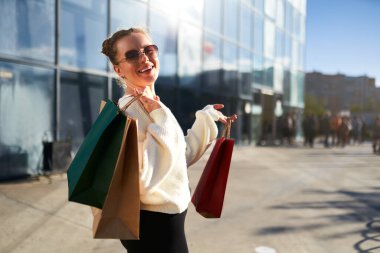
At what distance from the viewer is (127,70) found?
1.72 meters

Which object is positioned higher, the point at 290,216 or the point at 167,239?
the point at 167,239

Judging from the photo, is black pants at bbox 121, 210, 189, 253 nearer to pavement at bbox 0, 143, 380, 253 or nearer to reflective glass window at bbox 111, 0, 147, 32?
pavement at bbox 0, 143, 380, 253

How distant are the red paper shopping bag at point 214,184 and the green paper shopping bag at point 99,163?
0.74m

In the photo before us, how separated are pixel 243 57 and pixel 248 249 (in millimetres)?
13223

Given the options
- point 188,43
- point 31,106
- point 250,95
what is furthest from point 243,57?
point 31,106

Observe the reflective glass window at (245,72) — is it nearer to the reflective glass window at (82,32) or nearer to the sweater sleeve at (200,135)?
the reflective glass window at (82,32)

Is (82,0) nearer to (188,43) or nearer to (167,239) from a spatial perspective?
(188,43)

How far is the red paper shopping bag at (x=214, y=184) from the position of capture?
2.00 m

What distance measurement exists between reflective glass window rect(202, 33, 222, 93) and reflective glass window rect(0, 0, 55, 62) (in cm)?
658

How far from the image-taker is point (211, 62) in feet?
45.5

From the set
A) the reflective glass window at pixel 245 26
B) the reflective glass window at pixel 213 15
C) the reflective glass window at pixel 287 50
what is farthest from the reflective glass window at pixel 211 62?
the reflective glass window at pixel 287 50

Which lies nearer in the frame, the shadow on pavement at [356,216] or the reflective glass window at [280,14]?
the shadow on pavement at [356,216]

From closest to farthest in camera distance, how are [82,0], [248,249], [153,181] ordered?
[153,181], [248,249], [82,0]

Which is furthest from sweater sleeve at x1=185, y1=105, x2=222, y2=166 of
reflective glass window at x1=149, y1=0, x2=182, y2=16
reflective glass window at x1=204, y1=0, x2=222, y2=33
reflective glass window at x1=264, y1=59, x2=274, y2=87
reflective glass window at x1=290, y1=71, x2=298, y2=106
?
reflective glass window at x1=290, y1=71, x2=298, y2=106
